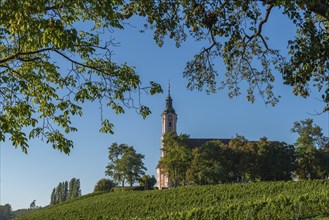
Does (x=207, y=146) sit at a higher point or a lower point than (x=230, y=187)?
higher

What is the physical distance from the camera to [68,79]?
9.96 m

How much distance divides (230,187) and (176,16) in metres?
37.1

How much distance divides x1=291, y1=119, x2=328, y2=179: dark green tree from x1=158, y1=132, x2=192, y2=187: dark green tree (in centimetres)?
1642

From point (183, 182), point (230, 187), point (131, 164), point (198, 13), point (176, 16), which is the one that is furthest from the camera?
point (131, 164)

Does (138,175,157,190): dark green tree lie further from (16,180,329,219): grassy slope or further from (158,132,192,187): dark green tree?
(16,180,329,219): grassy slope

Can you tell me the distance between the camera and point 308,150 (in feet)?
190

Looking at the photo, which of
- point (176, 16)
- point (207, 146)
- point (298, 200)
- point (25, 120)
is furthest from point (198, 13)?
point (207, 146)

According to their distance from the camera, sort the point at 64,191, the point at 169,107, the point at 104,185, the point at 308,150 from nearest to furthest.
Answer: the point at 308,150 < the point at 104,185 < the point at 169,107 < the point at 64,191

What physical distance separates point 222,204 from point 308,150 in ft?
95.0

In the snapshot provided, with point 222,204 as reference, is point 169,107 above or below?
Result: above

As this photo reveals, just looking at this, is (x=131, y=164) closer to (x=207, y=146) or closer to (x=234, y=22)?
(x=207, y=146)

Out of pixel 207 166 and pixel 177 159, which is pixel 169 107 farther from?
pixel 207 166

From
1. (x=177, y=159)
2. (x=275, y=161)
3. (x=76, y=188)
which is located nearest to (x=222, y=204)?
(x=275, y=161)

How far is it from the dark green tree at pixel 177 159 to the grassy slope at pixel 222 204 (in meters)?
12.2
